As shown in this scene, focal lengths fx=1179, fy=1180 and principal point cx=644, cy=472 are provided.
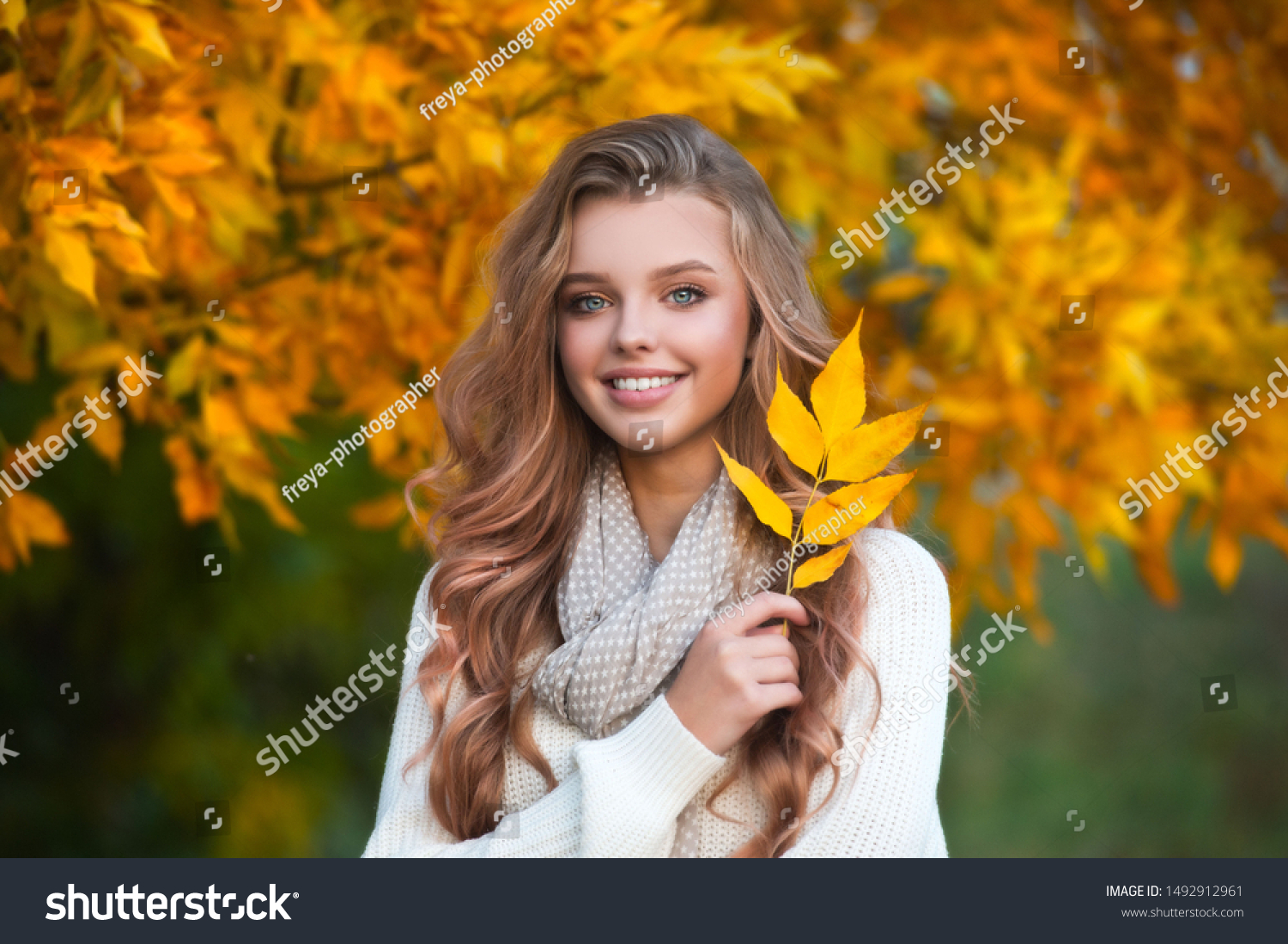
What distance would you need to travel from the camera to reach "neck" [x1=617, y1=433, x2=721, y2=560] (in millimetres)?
1653

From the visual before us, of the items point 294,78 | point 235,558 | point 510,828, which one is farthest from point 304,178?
point 510,828

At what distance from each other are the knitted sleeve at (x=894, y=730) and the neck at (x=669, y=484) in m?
0.27

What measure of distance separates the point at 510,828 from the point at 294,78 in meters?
1.39

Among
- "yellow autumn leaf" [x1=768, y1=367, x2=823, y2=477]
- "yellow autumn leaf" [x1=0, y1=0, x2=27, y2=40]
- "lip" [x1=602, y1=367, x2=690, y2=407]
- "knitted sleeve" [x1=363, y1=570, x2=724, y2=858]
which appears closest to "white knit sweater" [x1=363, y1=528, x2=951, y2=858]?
"knitted sleeve" [x1=363, y1=570, x2=724, y2=858]

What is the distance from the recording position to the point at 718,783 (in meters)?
1.51

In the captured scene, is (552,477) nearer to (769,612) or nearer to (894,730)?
(769,612)

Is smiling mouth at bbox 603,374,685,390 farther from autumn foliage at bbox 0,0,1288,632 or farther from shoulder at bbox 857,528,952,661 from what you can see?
autumn foliage at bbox 0,0,1288,632

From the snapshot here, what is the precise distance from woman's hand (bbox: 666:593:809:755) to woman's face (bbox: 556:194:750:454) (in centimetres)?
30

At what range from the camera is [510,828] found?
1.48 metres

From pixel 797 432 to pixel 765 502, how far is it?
110 mm

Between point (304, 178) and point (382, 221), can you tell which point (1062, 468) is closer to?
point (382, 221)

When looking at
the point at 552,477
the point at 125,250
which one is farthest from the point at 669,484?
the point at 125,250

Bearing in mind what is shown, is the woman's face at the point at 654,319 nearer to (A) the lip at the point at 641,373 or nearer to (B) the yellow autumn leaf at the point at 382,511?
(A) the lip at the point at 641,373
